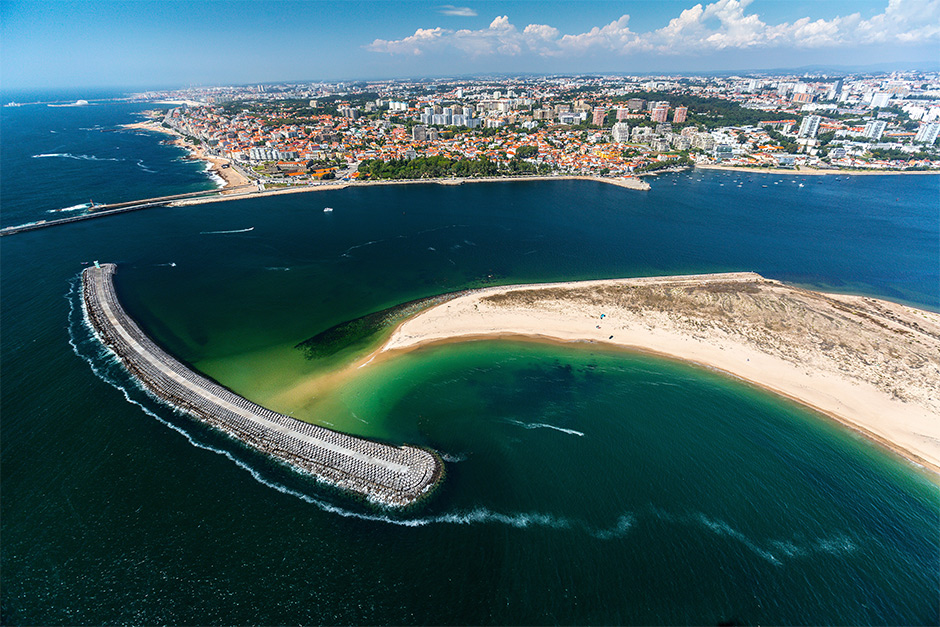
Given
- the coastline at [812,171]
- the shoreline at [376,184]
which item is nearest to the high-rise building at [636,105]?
the coastline at [812,171]

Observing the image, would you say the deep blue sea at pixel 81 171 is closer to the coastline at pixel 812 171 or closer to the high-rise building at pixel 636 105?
the coastline at pixel 812 171

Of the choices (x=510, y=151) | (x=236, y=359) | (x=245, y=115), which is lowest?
(x=236, y=359)

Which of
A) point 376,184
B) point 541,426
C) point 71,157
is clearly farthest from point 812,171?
point 71,157

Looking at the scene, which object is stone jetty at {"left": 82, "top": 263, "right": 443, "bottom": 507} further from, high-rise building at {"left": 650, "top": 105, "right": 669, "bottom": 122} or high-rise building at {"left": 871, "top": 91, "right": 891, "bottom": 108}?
high-rise building at {"left": 871, "top": 91, "right": 891, "bottom": 108}

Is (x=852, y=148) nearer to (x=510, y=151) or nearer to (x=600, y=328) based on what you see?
(x=510, y=151)

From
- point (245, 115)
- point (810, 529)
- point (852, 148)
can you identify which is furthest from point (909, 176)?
point (245, 115)

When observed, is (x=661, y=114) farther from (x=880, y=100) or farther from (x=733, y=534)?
(x=733, y=534)
